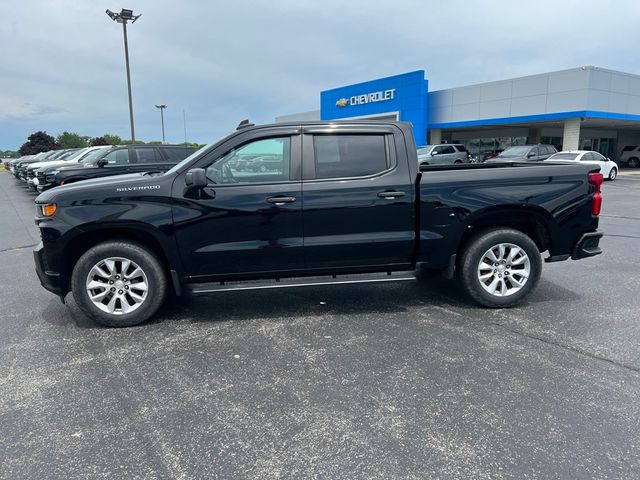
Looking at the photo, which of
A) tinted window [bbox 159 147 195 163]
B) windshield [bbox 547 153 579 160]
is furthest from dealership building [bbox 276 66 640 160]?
tinted window [bbox 159 147 195 163]

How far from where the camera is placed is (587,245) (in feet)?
16.4

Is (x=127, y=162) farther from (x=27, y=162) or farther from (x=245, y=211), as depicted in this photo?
(x=27, y=162)

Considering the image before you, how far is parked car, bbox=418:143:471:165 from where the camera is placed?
26.3 m

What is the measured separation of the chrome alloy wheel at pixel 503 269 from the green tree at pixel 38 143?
8730 centimetres

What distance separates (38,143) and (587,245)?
304ft

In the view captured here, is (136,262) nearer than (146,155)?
Yes

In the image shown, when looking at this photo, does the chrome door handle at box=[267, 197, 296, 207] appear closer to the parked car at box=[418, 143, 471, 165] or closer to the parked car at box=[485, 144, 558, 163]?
the parked car at box=[485, 144, 558, 163]

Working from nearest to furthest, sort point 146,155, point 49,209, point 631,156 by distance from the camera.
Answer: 1. point 49,209
2. point 146,155
3. point 631,156

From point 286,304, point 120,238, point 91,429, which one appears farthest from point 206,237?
point 91,429

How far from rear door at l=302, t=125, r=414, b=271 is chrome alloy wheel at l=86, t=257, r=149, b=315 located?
165 cm

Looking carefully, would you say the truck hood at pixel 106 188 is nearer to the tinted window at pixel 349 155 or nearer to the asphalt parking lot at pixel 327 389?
the asphalt parking lot at pixel 327 389

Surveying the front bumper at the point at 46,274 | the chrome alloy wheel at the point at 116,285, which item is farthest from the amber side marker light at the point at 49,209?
the chrome alloy wheel at the point at 116,285

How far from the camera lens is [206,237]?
14.7 ft

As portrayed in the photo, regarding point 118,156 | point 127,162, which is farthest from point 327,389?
point 118,156
